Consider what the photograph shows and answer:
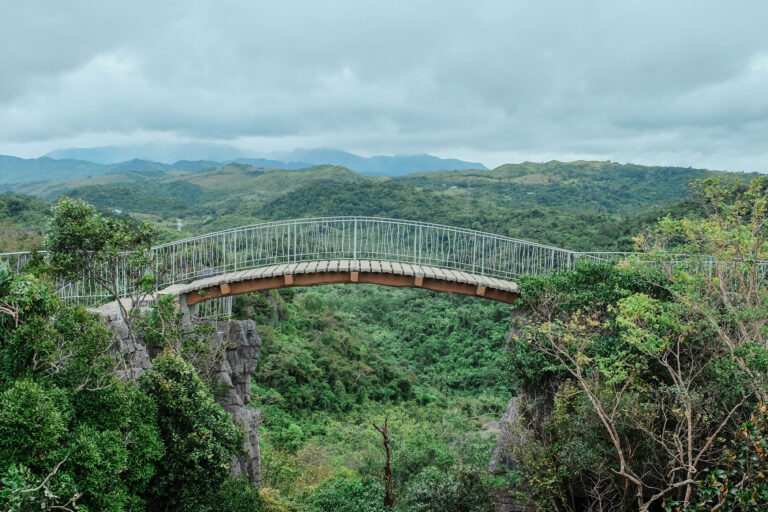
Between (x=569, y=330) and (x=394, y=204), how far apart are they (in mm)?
42855

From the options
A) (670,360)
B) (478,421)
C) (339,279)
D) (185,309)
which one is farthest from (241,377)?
(478,421)

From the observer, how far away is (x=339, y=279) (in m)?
13.2

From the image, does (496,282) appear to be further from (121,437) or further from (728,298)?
(121,437)

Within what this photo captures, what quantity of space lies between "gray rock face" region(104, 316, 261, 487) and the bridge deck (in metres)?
1.31

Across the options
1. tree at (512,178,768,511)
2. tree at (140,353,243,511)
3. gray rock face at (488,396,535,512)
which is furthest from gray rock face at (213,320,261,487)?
tree at (512,178,768,511)

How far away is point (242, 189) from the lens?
108m

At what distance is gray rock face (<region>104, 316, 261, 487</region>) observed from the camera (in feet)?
30.1

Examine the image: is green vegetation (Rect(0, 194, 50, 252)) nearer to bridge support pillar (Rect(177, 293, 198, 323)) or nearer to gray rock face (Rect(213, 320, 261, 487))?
bridge support pillar (Rect(177, 293, 198, 323))

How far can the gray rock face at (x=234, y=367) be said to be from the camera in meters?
9.16

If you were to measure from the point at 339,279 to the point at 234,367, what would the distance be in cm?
436

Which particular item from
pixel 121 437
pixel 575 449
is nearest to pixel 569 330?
pixel 575 449

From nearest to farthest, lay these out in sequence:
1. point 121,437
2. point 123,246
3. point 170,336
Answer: point 121,437
point 123,246
point 170,336

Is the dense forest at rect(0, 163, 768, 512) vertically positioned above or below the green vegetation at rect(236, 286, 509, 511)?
above

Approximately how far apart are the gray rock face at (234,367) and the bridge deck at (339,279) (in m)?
1.31
